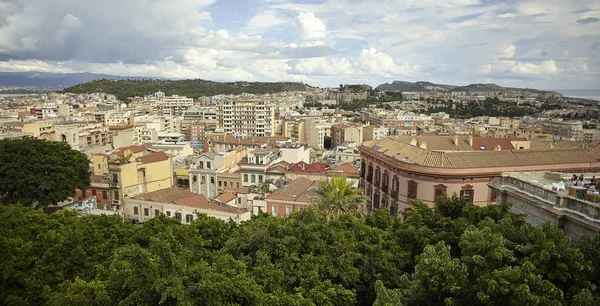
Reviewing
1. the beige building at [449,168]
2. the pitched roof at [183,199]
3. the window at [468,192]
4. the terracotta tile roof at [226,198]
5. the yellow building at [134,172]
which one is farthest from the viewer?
the yellow building at [134,172]

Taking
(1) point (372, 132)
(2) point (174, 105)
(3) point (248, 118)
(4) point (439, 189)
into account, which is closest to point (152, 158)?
(4) point (439, 189)

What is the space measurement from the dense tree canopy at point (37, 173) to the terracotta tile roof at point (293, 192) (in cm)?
2039

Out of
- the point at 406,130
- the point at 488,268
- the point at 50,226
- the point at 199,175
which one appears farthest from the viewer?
the point at 406,130

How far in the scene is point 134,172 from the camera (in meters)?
48.0

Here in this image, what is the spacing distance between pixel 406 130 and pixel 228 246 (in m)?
99.2

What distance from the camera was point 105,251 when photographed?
2012 cm

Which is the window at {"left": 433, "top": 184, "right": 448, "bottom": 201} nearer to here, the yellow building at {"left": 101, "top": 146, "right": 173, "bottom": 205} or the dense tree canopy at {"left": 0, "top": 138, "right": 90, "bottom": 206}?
the yellow building at {"left": 101, "top": 146, "right": 173, "bottom": 205}

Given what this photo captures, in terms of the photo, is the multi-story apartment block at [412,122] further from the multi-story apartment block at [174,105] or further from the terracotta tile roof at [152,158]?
the multi-story apartment block at [174,105]

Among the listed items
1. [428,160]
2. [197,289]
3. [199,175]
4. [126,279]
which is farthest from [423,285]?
[199,175]

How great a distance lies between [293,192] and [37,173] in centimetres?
2487

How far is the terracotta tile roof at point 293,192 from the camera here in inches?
1579

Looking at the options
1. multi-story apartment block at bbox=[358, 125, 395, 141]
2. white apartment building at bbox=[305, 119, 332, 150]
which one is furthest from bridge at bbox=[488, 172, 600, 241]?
white apartment building at bbox=[305, 119, 332, 150]

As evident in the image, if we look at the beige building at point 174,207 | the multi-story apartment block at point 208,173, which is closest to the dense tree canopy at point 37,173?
the beige building at point 174,207

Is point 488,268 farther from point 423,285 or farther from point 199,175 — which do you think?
point 199,175
